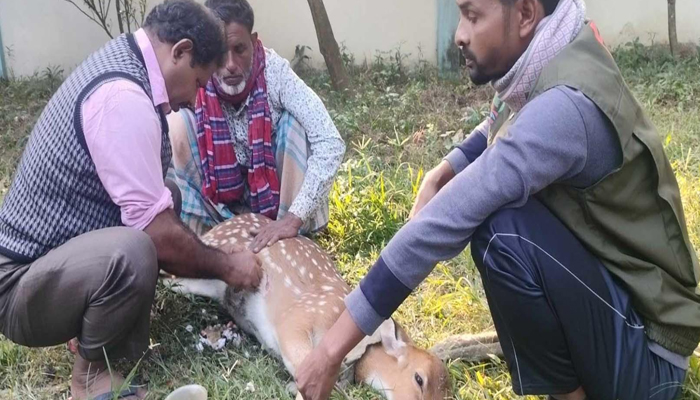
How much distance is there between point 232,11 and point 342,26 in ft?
16.6

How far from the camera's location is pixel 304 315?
401 centimetres

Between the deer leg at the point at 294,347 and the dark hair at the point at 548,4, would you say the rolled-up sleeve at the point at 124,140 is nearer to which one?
the deer leg at the point at 294,347

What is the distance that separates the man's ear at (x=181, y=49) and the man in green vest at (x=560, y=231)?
1225 millimetres

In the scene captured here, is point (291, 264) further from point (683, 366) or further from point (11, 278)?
point (683, 366)

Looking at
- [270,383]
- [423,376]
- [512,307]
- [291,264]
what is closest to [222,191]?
[291,264]

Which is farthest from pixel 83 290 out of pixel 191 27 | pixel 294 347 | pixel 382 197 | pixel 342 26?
pixel 342 26

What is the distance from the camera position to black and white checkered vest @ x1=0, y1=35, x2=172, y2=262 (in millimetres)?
3172

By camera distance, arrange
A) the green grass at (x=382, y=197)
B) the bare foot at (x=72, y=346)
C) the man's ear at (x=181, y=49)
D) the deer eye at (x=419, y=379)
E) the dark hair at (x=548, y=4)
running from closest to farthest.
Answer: the dark hair at (x=548, y=4), the man's ear at (x=181, y=49), the deer eye at (x=419, y=379), the green grass at (x=382, y=197), the bare foot at (x=72, y=346)

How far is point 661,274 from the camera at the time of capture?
2.79m

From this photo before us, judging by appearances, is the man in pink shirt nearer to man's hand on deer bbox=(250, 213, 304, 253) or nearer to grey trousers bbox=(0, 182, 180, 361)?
grey trousers bbox=(0, 182, 180, 361)

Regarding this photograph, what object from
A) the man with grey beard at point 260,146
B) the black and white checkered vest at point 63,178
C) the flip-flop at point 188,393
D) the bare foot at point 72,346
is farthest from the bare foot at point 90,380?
the man with grey beard at point 260,146

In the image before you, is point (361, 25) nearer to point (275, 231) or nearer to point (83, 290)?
point (275, 231)

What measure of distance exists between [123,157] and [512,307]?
1641 millimetres

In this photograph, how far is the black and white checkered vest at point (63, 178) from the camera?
3172 mm
